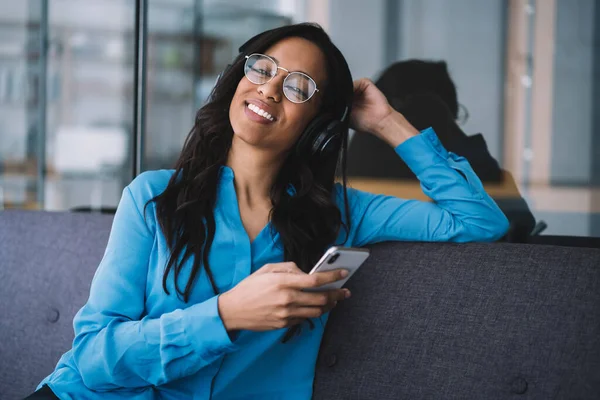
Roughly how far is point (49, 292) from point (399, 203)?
1.05 meters

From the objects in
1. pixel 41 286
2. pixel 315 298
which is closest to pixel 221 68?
pixel 41 286

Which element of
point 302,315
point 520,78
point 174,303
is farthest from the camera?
point 520,78

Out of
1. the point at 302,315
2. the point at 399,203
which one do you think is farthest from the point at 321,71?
the point at 302,315

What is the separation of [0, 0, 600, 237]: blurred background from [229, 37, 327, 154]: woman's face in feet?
3.12

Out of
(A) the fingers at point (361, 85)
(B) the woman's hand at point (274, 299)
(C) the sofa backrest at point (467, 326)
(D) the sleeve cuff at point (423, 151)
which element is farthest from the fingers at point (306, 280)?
(A) the fingers at point (361, 85)

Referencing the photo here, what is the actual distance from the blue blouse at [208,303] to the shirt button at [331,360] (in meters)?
0.03

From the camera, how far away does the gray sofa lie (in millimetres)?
1357

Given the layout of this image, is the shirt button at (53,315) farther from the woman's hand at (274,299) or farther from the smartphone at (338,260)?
the smartphone at (338,260)

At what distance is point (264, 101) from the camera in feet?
4.94

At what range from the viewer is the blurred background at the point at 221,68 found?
7.83ft

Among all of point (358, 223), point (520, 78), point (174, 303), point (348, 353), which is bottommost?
point (348, 353)

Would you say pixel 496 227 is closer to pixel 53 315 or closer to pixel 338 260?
pixel 338 260

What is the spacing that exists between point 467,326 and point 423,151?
46 centimetres

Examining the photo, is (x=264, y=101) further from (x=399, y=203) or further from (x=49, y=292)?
(x=49, y=292)
